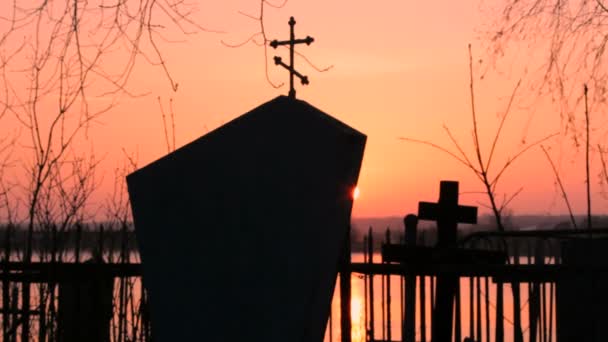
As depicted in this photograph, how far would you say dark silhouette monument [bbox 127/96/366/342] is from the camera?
493cm

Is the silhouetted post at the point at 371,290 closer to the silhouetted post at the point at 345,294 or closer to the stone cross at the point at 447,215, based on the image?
the silhouetted post at the point at 345,294

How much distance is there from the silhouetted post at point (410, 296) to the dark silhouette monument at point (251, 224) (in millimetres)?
2374

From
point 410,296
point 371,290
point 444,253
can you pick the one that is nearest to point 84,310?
point 371,290

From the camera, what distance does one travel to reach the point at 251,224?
502 centimetres

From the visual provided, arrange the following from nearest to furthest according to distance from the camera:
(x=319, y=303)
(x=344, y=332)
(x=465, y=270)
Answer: (x=319, y=303)
(x=465, y=270)
(x=344, y=332)

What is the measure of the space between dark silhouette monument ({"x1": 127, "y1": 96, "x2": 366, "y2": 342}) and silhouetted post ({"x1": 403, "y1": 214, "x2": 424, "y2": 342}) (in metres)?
2.37

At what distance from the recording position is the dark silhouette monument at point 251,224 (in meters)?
4.93

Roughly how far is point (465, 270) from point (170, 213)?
2195 mm

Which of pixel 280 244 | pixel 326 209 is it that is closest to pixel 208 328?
pixel 280 244

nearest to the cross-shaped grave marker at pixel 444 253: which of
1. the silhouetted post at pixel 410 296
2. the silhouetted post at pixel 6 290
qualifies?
the silhouetted post at pixel 410 296

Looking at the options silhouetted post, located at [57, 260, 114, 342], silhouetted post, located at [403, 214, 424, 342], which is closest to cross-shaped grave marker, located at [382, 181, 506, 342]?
silhouetted post, located at [403, 214, 424, 342]

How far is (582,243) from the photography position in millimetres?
6715

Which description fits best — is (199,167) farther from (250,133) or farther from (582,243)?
(582,243)

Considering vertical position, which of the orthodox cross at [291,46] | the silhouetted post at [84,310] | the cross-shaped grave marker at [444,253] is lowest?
the silhouetted post at [84,310]
